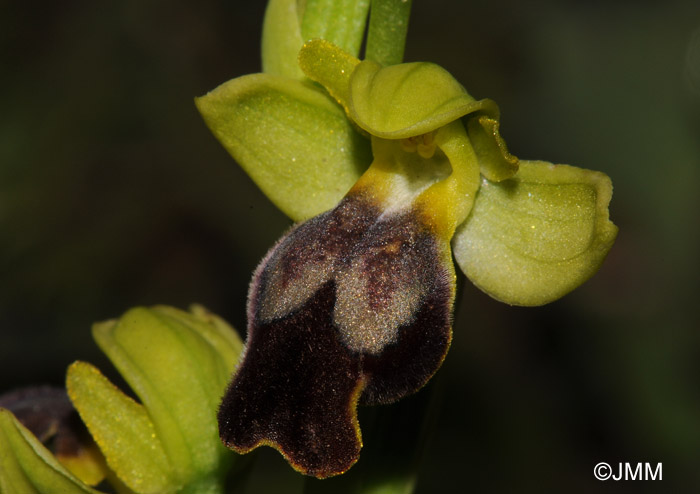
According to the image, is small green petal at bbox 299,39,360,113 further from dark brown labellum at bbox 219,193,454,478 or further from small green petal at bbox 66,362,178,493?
small green petal at bbox 66,362,178,493

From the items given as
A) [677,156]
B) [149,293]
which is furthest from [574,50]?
[149,293]

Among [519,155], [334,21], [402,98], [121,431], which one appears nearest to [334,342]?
[402,98]

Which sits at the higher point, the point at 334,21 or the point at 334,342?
the point at 334,21

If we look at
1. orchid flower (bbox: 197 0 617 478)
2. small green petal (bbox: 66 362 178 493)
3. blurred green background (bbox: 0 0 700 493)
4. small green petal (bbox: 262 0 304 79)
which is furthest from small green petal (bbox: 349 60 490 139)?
blurred green background (bbox: 0 0 700 493)

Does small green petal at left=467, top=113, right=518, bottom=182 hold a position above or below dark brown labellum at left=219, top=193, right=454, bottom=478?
above

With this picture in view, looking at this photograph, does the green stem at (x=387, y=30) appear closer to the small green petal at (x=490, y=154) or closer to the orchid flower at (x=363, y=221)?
the orchid flower at (x=363, y=221)

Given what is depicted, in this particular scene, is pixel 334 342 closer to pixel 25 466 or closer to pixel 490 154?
pixel 490 154
